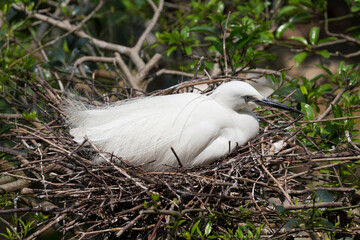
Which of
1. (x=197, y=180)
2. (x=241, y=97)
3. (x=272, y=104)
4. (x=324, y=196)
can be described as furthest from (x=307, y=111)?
(x=197, y=180)

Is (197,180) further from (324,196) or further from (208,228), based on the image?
(324,196)

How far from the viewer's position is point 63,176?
1.79 metres

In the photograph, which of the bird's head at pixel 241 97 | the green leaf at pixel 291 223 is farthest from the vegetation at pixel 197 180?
the bird's head at pixel 241 97

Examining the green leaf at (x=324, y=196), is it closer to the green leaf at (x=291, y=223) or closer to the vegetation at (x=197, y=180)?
the vegetation at (x=197, y=180)

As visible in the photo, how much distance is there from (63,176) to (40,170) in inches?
3.9

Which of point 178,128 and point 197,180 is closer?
point 197,180

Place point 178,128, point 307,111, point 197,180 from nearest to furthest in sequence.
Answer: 1. point 197,180
2. point 178,128
3. point 307,111

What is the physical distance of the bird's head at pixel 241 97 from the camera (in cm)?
192

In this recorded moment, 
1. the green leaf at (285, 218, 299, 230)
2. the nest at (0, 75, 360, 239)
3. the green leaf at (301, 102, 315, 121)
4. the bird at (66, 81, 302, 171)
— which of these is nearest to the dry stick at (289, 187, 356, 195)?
the nest at (0, 75, 360, 239)

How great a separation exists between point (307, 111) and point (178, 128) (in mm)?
652

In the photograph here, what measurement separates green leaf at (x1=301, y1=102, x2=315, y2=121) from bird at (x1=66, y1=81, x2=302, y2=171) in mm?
153

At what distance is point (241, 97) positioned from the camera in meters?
1.95

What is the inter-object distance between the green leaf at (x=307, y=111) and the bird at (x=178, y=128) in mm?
153

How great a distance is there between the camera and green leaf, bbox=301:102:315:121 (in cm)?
203
